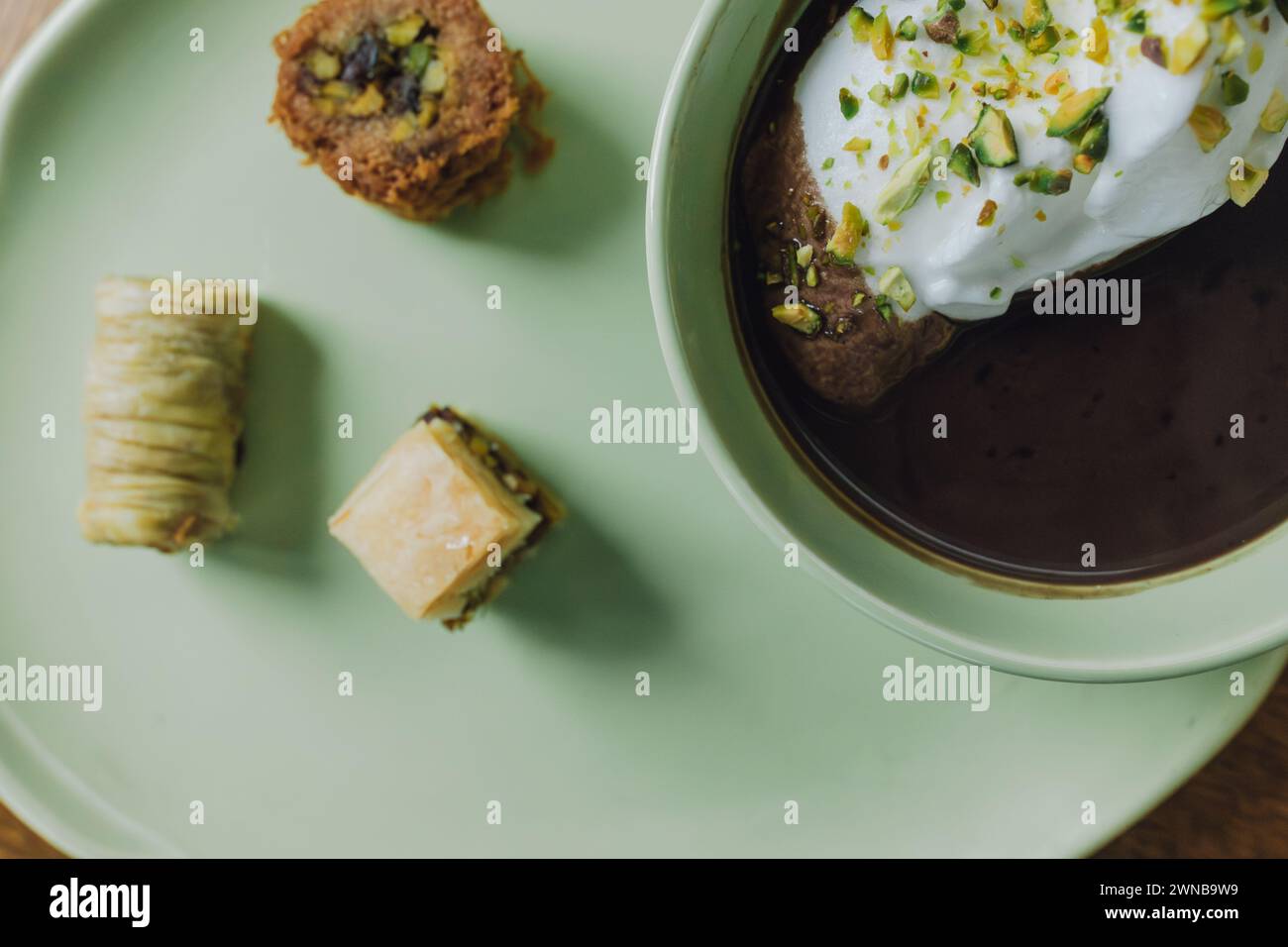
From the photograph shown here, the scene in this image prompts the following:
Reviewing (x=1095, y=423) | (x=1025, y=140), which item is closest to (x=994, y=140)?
(x=1025, y=140)

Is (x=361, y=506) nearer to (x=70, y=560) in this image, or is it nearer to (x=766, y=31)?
(x=70, y=560)

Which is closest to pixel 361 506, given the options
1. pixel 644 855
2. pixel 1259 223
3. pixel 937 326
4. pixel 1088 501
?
pixel 644 855

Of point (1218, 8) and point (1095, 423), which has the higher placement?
point (1218, 8)

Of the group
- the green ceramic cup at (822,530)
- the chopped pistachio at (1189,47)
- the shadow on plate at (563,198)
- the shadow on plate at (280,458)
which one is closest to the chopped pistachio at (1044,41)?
the chopped pistachio at (1189,47)

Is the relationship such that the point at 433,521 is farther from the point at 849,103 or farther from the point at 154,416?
the point at 849,103

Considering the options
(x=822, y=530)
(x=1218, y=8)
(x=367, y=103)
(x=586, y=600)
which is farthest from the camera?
(x=586, y=600)

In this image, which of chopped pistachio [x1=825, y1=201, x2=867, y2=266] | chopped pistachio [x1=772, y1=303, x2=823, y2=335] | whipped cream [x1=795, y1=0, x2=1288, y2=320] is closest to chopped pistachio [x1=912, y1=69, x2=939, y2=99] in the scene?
whipped cream [x1=795, y1=0, x2=1288, y2=320]
